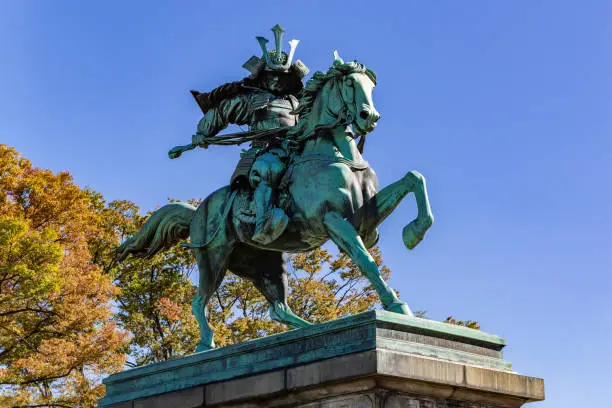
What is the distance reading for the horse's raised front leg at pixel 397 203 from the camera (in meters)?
7.76

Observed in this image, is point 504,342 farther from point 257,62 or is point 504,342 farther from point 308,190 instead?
point 257,62

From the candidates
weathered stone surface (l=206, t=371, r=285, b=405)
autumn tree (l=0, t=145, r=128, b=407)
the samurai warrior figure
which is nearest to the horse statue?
the samurai warrior figure

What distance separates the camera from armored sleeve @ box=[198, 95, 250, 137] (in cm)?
985

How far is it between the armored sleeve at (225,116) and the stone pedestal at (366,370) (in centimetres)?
283

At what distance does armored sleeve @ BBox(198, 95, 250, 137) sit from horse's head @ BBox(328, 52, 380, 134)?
1.64 meters

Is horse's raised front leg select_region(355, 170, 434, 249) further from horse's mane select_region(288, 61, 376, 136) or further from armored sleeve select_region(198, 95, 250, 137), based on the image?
armored sleeve select_region(198, 95, 250, 137)

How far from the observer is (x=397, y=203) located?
8.01 metres

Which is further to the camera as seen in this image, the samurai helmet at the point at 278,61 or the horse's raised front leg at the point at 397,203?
the samurai helmet at the point at 278,61

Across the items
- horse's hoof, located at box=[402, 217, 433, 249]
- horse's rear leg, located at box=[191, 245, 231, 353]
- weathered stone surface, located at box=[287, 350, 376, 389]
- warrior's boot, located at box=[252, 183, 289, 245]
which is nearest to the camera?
weathered stone surface, located at box=[287, 350, 376, 389]

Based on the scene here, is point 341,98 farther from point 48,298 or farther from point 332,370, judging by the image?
point 48,298

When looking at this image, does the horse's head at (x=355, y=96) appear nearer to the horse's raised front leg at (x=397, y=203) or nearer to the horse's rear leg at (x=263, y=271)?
the horse's raised front leg at (x=397, y=203)

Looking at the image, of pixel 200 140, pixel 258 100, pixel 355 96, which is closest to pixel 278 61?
pixel 258 100

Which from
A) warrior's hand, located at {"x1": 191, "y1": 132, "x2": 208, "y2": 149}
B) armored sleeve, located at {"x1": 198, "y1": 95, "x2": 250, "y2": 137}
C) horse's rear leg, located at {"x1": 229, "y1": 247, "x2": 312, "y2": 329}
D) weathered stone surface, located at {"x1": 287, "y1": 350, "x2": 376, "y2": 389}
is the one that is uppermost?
armored sleeve, located at {"x1": 198, "y1": 95, "x2": 250, "y2": 137}

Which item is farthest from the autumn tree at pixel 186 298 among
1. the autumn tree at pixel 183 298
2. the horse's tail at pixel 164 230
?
the horse's tail at pixel 164 230
